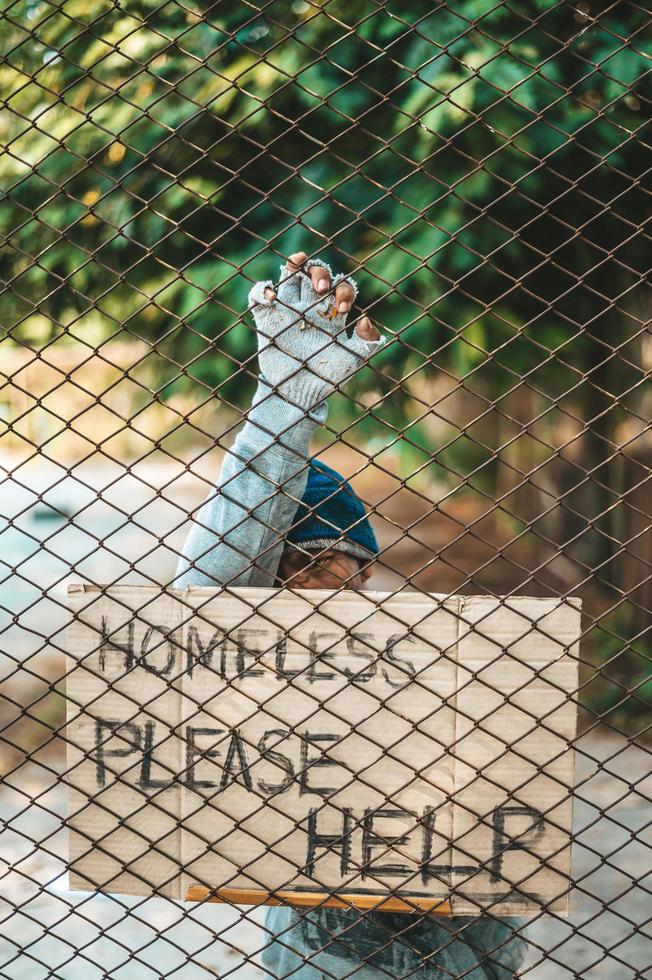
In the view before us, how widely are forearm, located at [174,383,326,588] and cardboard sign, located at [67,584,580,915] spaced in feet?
0.25

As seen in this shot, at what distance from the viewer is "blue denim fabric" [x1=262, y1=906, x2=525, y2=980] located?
6.03 ft

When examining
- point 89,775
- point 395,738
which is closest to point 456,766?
point 395,738

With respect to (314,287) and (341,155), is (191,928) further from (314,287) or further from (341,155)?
(341,155)

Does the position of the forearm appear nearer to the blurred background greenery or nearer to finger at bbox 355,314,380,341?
finger at bbox 355,314,380,341

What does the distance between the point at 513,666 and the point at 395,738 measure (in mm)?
255

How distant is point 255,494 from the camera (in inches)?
66.5

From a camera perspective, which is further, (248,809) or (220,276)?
(220,276)

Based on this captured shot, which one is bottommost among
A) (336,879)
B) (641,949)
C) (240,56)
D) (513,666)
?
(641,949)

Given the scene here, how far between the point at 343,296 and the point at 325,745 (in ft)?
2.69

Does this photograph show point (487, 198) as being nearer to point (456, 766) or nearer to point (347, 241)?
point (347, 241)

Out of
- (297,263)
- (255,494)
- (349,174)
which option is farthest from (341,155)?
(255,494)

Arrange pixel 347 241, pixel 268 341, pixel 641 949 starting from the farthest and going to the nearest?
pixel 347 241
pixel 641 949
pixel 268 341

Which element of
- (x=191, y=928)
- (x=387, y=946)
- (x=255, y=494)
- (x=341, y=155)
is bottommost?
(x=191, y=928)

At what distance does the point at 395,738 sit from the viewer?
5.54ft
